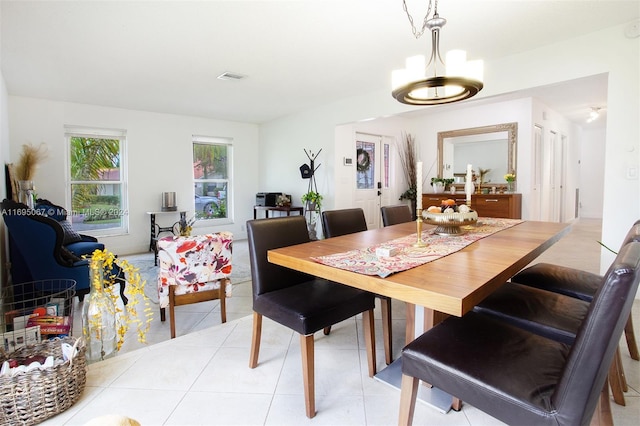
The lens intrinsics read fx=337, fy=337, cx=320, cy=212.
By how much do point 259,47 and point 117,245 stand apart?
4055 mm

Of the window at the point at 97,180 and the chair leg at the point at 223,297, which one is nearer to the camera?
the chair leg at the point at 223,297

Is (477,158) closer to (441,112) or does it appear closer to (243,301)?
(441,112)

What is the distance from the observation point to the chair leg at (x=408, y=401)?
1.17 metres

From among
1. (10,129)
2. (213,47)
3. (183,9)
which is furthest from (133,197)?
(183,9)

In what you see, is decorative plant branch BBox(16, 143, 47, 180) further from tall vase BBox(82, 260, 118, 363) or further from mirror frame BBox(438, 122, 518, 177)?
mirror frame BBox(438, 122, 518, 177)

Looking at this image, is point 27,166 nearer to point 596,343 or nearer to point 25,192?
point 25,192

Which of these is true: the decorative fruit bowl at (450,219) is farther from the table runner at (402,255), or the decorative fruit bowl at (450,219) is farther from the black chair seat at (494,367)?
the black chair seat at (494,367)

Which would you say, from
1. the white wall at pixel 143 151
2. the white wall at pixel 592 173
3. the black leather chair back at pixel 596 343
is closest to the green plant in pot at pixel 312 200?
the white wall at pixel 143 151

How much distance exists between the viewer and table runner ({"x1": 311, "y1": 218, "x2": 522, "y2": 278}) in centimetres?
130

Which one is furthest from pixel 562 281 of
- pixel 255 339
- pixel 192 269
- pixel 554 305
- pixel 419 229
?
pixel 192 269

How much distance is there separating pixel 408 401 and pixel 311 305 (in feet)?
1.95

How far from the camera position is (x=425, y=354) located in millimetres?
1140

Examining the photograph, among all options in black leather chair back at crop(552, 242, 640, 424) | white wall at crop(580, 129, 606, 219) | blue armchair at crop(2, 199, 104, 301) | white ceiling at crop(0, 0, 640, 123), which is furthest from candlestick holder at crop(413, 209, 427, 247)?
white wall at crop(580, 129, 606, 219)

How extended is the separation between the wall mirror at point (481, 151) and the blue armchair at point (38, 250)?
570 centimetres
